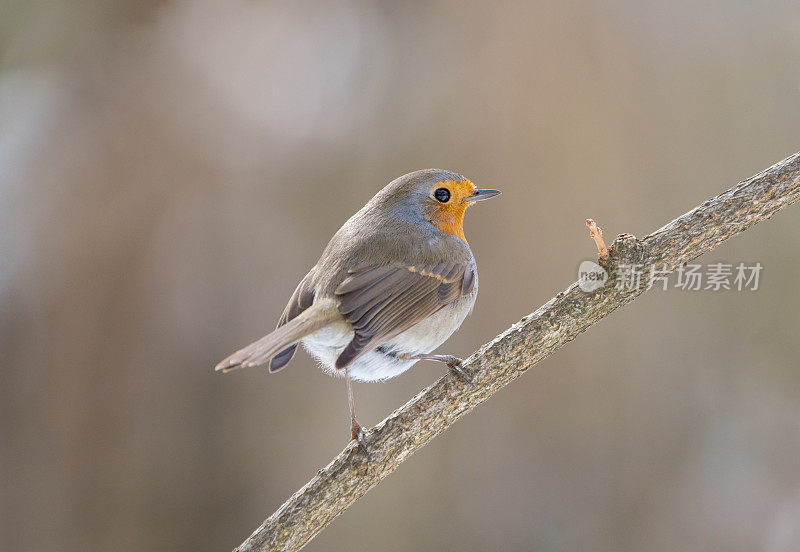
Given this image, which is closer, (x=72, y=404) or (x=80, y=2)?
(x=72, y=404)

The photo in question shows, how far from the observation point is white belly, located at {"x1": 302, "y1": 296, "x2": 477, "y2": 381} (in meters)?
2.33

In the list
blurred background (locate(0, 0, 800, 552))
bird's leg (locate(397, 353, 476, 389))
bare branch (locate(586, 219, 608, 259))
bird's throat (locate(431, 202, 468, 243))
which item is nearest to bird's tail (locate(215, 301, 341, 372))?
bird's leg (locate(397, 353, 476, 389))

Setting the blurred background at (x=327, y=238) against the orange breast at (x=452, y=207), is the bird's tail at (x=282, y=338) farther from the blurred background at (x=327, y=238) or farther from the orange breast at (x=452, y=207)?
the blurred background at (x=327, y=238)

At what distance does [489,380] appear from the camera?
229cm

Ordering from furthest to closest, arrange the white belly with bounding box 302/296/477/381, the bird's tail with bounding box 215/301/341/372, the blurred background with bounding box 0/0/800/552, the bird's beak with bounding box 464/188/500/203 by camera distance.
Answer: the blurred background with bounding box 0/0/800/552 → the bird's beak with bounding box 464/188/500/203 → the white belly with bounding box 302/296/477/381 → the bird's tail with bounding box 215/301/341/372

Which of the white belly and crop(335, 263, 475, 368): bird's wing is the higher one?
crop(335, 263, 475, 368): bird's wing

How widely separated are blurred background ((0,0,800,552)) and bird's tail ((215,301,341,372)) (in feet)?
6.70

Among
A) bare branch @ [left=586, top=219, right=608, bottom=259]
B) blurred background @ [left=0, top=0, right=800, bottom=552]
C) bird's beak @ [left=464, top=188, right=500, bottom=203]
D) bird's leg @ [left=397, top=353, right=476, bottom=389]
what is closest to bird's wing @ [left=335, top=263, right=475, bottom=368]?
bird's leg @ [left=397, top=353, right=476, bottom=389]

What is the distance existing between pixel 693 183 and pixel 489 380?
2.82 metres

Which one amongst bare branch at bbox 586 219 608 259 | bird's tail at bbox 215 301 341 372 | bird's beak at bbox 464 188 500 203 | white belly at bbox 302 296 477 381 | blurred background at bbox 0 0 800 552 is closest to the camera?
bird's tail at bbox 215 301 341 372

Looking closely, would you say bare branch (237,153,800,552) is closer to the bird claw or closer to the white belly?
the bird claw

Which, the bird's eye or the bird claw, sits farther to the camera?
the bird's eye

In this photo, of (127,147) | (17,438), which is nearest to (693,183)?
(127,147)

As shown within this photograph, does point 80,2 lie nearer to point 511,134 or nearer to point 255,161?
point 255,161
